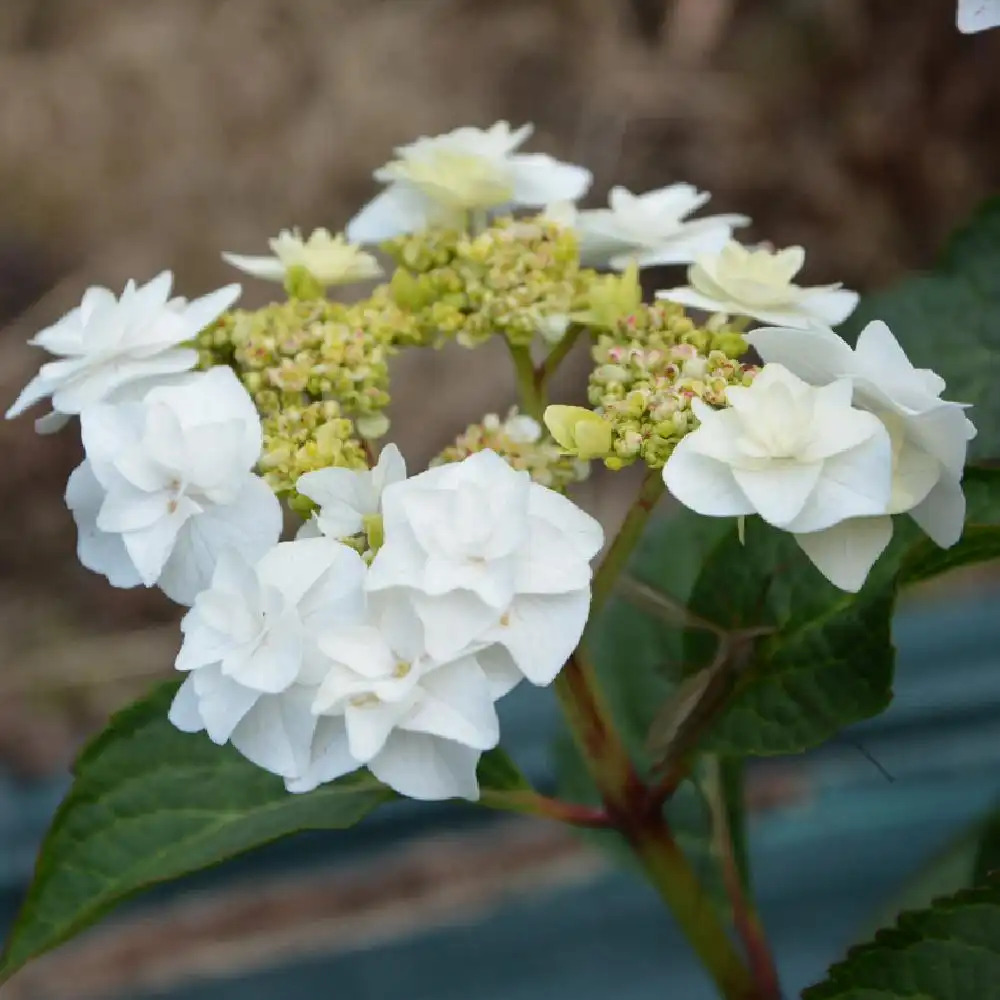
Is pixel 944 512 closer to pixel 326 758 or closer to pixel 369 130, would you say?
pixel 326 758

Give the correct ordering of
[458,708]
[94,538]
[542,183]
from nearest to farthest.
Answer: [458,708] → [94,538] → [542,183]

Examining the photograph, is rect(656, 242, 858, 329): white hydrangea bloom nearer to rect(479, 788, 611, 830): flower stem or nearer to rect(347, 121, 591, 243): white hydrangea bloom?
rect(347, 121, 591, 243): white hydrangea bloom

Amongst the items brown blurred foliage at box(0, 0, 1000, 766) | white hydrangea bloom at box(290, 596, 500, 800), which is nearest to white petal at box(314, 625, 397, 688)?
white hydrangea bloom at box(290, 596, 500, 800)

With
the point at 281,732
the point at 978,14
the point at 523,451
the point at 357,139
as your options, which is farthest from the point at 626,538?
the point at 357,139

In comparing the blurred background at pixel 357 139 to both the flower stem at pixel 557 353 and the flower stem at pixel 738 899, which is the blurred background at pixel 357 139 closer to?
the flower stem at pixel 738 899

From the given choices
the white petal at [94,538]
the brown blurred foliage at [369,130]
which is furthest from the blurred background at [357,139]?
the white petal at [94,538]
